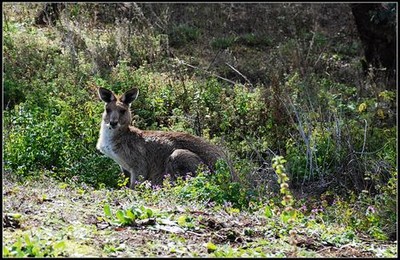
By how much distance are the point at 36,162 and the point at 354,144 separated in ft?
15.8

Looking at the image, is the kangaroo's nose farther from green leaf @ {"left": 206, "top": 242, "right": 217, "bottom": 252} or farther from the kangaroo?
green leaf @ {"left": 206, "top": 242, "right": 217, "bottom": 252}

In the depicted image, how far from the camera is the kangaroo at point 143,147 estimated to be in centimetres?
1062

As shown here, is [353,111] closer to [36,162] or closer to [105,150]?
[105,150]

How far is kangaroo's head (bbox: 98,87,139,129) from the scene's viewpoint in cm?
1132

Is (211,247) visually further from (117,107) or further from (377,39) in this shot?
(377,39)

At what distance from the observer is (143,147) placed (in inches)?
443

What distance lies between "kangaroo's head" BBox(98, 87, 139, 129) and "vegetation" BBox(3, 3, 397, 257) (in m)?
0.73

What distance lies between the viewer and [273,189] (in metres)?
10.2

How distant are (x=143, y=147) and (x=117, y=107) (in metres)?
0.75

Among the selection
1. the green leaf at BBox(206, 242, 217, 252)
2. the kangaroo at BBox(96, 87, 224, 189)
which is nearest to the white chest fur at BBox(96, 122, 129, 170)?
the kangaroo at BBox(96, 87, 224, 189)

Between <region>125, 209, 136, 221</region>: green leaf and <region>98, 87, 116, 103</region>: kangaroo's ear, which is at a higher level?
<region>98, 87, 116, 103</region>: kangaroo's ear

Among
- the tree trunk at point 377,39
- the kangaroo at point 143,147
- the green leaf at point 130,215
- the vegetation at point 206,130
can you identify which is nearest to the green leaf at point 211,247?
the vegetation at point 206,130

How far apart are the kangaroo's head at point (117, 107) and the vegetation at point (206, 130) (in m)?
0.73

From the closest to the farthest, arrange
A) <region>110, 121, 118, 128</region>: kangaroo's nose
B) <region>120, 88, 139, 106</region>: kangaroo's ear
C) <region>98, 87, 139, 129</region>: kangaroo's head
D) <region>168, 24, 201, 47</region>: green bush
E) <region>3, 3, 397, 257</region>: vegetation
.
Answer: <region>3, 3, 397, 257</region>: vegetation, <region>110, 121, 118, 128</region>: kangaroo's nose, <region>98, 87, 139, 129</region>: kangaroo's head, <region>120, 88, 139, 106</region>: kangaroo's ear, <region>168, 24, 201, 47</region>: green bush
